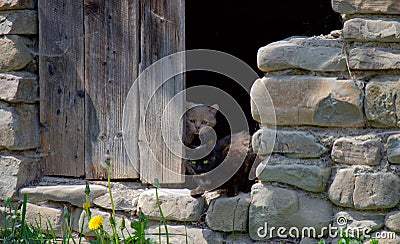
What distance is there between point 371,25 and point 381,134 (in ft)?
1.77

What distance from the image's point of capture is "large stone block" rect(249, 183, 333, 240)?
11.3ft

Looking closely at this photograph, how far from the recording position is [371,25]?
10.7 ft

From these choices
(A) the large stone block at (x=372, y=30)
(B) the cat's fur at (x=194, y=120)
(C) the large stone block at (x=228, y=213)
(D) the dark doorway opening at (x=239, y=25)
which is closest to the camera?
(A) the large stone block at (x=372, y=30)

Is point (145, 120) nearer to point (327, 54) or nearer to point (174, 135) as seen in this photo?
point (174, 135)

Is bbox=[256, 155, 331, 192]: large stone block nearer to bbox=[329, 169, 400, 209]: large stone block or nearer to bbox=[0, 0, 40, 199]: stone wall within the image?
bbox=[329, 169, 400, 209]: large stone block

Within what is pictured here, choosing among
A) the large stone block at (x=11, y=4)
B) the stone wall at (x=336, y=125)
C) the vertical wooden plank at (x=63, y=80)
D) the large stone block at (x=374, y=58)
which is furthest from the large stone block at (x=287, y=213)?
the large stone block at (x=11, y=4)

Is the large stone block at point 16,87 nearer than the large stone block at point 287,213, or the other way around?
the large stone block at point 287,213

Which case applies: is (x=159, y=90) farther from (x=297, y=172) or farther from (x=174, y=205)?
(x=297, y=172)

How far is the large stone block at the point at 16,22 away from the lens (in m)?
4.02

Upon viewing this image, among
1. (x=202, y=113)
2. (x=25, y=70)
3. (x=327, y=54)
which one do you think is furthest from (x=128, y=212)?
(x=327, y=54)

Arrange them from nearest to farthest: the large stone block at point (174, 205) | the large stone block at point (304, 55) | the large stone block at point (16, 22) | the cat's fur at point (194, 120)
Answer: the large stone block at point (304, 55)
the large stone block at point (174, 205)
the large stone block at point (16, 22)
the cat's fur at point (194, 120)

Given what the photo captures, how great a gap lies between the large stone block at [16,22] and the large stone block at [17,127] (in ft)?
1.46

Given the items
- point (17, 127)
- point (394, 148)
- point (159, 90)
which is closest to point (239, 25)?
point (159, 90)

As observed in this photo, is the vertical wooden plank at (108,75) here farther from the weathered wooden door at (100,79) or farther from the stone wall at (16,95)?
the stone wall at (16,95)
